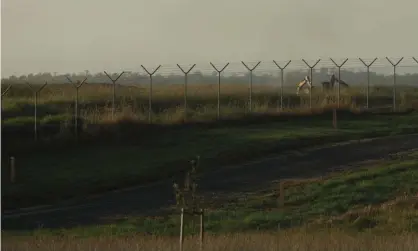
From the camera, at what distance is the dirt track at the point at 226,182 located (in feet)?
55.9

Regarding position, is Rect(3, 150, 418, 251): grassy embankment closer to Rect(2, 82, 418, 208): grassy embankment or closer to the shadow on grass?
the shadow on grass

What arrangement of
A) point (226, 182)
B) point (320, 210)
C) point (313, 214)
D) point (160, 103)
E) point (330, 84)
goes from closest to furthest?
Answer: point (313, 214), point (320, 210), point (226, 182), point (160, 103), point (330, 84)

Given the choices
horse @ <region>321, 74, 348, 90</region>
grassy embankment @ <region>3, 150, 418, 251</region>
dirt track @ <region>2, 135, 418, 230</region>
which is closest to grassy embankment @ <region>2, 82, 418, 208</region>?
dirt track @ <region>2, 135, 418, 230</region>

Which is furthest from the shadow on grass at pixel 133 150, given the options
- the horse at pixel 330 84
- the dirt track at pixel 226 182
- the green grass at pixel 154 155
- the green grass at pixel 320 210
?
the horse at pixel 330 84

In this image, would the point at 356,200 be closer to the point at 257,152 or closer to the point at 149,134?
the point at 257,152

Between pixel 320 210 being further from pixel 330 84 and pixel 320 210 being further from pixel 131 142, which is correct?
pixel 330 84

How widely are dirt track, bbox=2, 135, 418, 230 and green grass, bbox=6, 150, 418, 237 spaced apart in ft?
3.46

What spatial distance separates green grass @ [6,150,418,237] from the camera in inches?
568

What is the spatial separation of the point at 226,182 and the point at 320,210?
5.15 meters

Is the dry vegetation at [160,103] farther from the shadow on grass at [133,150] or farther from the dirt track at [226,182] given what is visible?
the dirt track at [226,182]

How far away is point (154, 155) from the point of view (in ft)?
80.0

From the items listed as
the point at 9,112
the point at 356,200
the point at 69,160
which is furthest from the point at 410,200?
the point at 9,112

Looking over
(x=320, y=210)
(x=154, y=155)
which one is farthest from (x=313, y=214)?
(x=154, y=155)

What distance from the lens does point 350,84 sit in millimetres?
51469
